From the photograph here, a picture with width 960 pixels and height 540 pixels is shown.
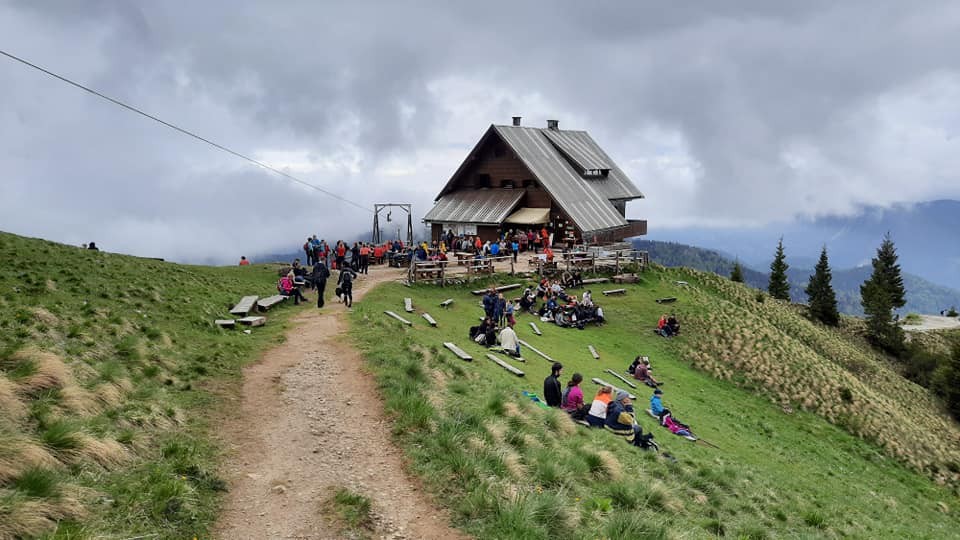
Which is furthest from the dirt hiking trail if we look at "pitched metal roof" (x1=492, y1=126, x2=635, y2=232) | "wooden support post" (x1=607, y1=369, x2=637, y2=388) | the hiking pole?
"pitched metal roof" (x1=492, y1=126, x2=635, y2=232)

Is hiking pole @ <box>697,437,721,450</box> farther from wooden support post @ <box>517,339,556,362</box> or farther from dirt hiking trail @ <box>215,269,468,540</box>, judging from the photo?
dirt hiking trail @ <box>215,269,468,540</box>

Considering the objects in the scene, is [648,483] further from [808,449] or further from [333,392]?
[808,449]

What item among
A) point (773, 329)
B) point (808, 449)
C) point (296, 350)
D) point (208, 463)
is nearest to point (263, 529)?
point (208, 463)

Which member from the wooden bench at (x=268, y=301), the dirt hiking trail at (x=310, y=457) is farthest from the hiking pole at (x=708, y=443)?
the wooden bench at (x=268, y=301)

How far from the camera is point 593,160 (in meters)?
62.2

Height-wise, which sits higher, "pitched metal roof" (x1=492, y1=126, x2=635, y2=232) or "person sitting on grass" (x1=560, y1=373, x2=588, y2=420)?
"pitched metal roof" (x1=492, y1=126, x2=635, y2=232)

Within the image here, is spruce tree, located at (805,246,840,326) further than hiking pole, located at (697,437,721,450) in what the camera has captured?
Yes

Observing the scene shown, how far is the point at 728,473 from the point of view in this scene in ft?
53.2

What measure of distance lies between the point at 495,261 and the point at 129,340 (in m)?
27.1

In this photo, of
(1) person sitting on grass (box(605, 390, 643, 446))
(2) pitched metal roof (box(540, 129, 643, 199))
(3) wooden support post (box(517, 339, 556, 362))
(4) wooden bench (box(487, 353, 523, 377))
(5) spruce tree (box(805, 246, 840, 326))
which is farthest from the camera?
(5) spruce tree (box(805, 246, 840, 326))

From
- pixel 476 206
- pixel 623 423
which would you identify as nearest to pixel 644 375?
pixel 623 423

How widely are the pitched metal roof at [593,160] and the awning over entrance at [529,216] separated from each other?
10864 millimetres

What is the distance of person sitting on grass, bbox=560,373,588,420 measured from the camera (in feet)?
58.3

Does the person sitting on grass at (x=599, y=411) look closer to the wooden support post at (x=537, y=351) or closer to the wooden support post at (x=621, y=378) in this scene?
the wooden support post at (x=537, y=351)
